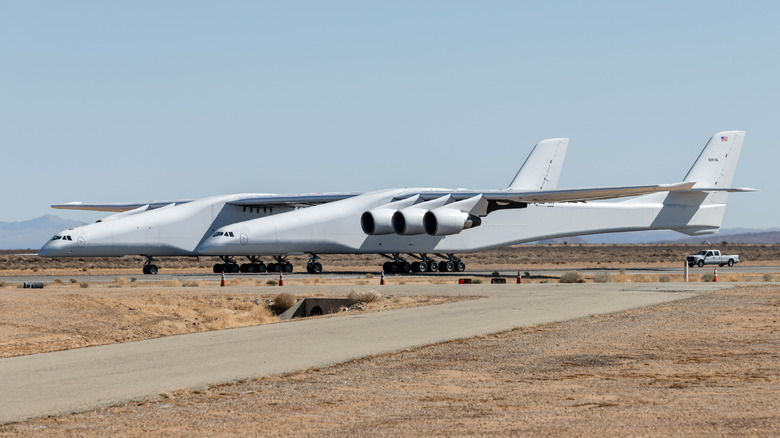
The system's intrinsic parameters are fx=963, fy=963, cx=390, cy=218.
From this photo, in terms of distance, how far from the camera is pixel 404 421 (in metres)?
7.89

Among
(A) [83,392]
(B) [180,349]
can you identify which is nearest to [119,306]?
(B) [180,349]

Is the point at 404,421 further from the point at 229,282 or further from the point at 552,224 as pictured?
the point at 552,224

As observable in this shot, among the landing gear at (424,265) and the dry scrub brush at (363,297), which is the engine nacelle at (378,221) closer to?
the landing gear at (424,265)

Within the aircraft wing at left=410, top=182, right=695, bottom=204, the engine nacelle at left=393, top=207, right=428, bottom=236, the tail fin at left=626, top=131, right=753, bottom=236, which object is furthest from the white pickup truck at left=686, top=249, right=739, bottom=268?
the engine nacelle at left=393, top=207, right=428, bottom=236

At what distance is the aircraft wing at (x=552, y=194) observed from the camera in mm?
38969

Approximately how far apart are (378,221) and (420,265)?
509 cm

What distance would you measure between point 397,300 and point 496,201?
1984cm

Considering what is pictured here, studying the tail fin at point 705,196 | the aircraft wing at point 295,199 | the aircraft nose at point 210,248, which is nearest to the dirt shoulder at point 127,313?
the aircraft nose at point 210,248

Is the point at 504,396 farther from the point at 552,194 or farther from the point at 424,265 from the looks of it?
the point at 424,265

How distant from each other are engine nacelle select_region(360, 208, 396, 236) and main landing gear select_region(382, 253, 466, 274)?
9.68 ft

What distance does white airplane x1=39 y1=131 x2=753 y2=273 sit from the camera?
131 ft

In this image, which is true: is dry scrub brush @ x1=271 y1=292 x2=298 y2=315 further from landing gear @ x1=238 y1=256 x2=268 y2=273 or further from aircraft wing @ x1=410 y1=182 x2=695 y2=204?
landing gear @ x1=238 y1=256 x2=268 y2=273

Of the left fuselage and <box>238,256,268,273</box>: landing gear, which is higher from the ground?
the left fuselage

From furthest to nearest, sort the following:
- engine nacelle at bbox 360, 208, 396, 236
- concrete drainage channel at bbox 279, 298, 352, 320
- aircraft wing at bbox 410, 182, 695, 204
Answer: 1. engine nacelle at bbox 360, 208, 396, 236
2. aircraft wing at bbox 410, 182, 695, 204
3. concrete drainage channel at bbox 279, 298, 352, 320
